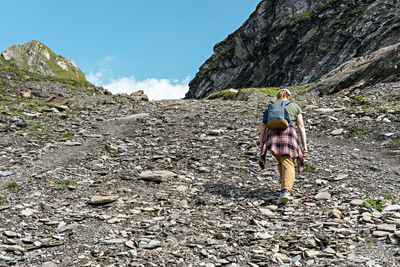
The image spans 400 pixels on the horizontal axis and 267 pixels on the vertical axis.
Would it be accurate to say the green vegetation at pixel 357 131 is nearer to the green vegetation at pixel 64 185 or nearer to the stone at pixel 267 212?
the stone at pixel 267 212

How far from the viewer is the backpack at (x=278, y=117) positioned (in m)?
7.71

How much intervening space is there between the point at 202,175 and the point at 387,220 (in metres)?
5.46

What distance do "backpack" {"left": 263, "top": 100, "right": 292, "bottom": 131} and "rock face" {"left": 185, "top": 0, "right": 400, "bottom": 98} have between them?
46854mm

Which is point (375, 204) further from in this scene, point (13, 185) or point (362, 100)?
point (362, 100)

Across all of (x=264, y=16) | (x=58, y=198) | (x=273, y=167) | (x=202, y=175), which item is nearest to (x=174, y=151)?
(x=202, y=175)

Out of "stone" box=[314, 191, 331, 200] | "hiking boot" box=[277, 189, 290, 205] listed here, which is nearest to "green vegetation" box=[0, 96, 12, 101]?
"hiking boot" box=[277, 189, 290, 205]

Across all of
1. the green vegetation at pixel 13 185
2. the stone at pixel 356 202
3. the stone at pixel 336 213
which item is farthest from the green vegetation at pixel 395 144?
the green vegetation at pixel 13 185

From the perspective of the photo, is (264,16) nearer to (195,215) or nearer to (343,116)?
→ (343,116)

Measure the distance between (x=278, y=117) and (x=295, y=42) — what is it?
83.3 m

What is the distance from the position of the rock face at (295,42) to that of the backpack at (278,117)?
46854 millimetres

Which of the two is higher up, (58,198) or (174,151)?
(174,151)

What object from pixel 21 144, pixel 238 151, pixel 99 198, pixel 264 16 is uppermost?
pixel 264 16

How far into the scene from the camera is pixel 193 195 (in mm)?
8375

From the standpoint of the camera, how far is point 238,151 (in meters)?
12.1
